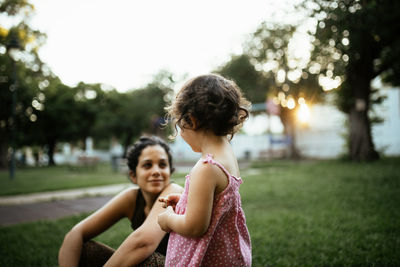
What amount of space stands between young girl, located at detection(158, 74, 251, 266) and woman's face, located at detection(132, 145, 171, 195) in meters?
0.73

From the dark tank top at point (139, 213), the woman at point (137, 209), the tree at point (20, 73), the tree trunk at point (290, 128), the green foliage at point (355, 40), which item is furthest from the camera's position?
the tree trunk at point (290, 128)

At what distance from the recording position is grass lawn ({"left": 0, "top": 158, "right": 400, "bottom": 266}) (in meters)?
2.94

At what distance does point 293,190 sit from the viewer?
6.68 metres

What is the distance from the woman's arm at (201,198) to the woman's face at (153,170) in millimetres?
911

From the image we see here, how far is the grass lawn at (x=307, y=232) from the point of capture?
116 inches

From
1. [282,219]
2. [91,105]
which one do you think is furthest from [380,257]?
[91,105]

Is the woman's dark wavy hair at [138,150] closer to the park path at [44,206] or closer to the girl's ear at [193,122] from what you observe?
the girl's ear at [193,122]

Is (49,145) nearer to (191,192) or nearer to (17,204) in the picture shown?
(17,204)

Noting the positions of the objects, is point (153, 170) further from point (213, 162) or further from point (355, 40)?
point (355, 40)

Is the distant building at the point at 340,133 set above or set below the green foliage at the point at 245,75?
below

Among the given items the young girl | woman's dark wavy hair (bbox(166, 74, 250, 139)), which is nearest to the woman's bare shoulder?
the young girl

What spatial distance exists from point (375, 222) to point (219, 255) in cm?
355

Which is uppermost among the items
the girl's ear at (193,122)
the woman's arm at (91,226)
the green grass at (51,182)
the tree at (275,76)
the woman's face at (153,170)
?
the tree at (275,76)

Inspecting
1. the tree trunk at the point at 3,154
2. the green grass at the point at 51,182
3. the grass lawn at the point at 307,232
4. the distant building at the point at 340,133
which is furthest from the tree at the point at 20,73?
the distant building at the point at 340,133
